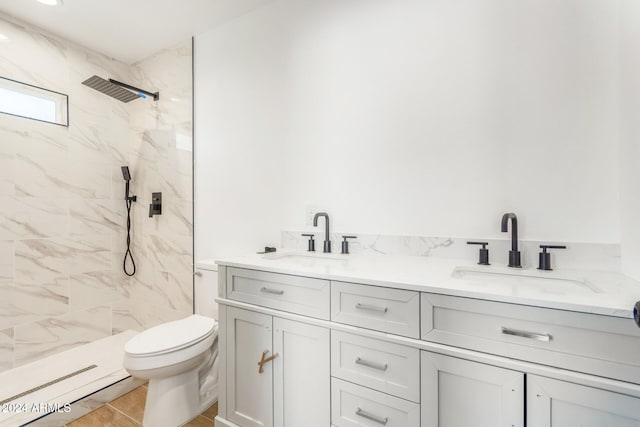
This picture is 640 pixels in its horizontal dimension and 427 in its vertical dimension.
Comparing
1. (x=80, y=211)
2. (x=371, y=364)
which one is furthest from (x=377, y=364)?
(x=80, y=211)

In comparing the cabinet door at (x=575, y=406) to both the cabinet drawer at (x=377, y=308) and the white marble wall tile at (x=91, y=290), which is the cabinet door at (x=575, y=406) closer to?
the cabinet drawer at (x=377, y=308)

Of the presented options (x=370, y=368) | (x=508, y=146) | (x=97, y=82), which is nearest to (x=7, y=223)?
(x=97, y=82)

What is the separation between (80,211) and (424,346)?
9.05 feet

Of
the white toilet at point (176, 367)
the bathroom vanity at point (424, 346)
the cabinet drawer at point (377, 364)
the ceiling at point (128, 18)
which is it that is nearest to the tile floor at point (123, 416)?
the white toilet at point (176, 367)

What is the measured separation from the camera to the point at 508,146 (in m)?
1.33

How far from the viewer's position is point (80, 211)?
96.6 inches

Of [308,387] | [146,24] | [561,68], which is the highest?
[146,24]

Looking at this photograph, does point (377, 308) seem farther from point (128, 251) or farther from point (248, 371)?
point (128, 251)

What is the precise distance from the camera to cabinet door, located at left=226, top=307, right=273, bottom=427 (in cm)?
135

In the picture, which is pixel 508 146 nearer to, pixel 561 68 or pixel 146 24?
pixel 561 68

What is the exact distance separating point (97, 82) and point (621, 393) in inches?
117

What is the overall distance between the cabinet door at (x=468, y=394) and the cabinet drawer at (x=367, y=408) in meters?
0.06

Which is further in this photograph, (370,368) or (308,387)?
(308,387)

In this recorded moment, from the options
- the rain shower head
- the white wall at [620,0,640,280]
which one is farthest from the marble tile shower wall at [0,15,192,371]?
the white wall at [620,0,640,280]
